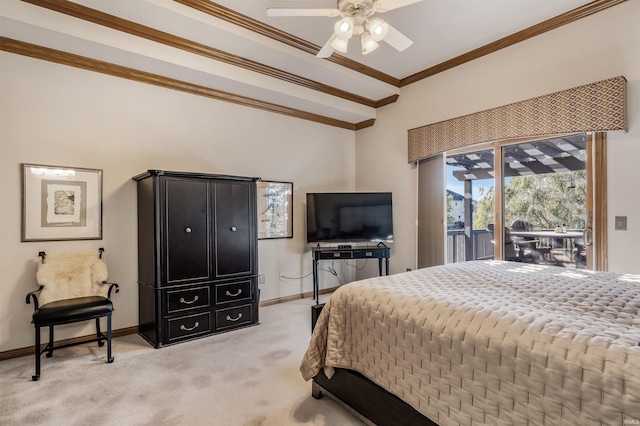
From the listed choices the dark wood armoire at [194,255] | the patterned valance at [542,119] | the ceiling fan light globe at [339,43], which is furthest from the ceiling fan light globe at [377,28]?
the dark wood armoire at [194,255]

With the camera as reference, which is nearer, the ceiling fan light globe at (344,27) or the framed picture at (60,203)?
the ceiling fan light globe at (344,27)

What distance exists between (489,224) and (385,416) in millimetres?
2950

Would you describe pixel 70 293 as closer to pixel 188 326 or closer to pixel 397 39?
pixel 188 326

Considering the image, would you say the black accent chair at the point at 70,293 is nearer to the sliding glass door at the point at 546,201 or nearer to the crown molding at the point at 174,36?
the crown molding at the point at 174,36

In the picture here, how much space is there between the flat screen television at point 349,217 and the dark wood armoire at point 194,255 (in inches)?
44.0

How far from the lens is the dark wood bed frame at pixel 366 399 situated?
156 cm

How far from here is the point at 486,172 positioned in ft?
12.8

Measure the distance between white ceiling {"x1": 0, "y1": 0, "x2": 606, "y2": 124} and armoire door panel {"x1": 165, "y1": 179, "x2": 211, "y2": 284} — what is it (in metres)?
1.28

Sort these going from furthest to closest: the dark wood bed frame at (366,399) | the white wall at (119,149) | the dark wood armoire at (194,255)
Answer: the dark wood armoire at (194,255) < the white wall at (119,149) < the dark wood bed frame at (366,399)

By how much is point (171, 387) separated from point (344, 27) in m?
2.96

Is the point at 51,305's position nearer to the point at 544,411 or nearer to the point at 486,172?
the point at 544,411

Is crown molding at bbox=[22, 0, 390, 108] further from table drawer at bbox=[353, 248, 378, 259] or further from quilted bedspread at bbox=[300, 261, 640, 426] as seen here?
quilted bedspread at bbox=[300, 261, 640, 426]

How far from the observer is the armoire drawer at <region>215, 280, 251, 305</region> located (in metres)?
3.45

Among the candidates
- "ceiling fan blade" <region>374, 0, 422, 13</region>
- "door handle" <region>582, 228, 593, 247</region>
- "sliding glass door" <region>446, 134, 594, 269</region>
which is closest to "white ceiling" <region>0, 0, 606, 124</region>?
"ceiling fan blade" <region>374, 0, 422, 13</region>
